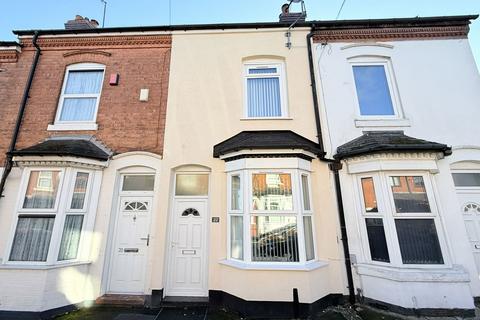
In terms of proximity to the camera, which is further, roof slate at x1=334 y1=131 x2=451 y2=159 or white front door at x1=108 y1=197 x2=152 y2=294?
white front door at x1=108 y1=197 x2=152 y2=294

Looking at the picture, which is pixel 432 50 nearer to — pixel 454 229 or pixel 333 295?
pixel 454 229

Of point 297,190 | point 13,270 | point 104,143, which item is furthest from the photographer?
point 104,143

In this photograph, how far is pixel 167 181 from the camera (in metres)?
5.52

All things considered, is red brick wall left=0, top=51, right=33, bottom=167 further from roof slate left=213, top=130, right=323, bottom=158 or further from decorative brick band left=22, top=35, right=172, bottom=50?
roof slate left=213, top=130, right=323, bottom=158

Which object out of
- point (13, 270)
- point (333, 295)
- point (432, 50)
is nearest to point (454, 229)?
point (333, 295)

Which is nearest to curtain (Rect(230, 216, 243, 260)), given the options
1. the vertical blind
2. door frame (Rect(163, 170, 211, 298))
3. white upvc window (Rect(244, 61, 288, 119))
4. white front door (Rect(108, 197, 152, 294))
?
door frame (Rect(163, 170, 211, 298))

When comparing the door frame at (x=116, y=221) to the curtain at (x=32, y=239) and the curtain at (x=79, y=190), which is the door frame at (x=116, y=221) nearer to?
the curtain at (x=79, y=190)

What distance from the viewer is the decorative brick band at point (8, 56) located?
6.71m

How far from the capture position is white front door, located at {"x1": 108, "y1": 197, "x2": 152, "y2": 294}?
5293 mm

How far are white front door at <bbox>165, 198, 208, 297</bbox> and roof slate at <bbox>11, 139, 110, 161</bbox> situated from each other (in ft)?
7.19

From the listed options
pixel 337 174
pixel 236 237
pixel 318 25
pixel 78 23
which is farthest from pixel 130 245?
pixel 318 25

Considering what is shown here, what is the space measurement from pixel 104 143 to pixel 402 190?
23.3ft

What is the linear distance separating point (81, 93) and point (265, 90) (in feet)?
17.0

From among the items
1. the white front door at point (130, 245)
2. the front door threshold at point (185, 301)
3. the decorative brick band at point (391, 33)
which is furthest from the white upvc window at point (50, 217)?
the decorative brick band at point (391, 33)
